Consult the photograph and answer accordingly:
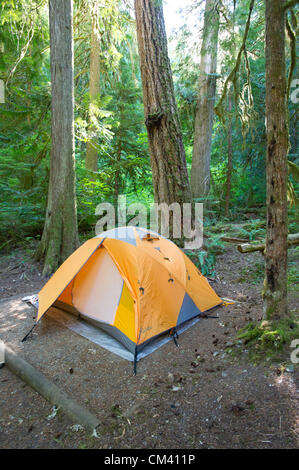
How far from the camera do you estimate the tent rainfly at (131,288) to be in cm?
382

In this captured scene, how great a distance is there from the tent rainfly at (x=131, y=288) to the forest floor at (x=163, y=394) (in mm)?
303

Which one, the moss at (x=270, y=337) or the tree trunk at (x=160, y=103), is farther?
the tree trunk at (x=160, y=103)

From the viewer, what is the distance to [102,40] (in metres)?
9.44

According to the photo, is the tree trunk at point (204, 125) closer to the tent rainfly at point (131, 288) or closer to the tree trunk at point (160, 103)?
the tree trunk at point (160, 103)

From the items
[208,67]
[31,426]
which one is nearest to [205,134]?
[208,67]

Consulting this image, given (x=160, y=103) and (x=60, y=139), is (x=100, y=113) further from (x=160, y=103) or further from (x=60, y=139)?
(x=160, y=103)

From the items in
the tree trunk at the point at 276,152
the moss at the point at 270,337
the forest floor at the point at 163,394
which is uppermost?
the tree trunk at the point at 276,152

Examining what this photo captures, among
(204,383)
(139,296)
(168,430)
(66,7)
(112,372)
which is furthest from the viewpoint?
(66,7)

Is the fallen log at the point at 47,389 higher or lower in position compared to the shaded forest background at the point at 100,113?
lower

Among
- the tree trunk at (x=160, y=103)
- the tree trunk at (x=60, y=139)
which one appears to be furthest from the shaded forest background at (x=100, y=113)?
the tree trunk at (x=160, y=103)

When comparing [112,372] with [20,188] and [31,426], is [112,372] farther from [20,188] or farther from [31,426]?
[20,188]

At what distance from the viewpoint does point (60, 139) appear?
6.32 m
